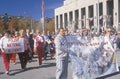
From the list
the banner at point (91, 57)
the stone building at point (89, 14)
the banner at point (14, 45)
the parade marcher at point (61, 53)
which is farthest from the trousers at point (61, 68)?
the stone building at point (89, 14)

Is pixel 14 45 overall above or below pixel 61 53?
above

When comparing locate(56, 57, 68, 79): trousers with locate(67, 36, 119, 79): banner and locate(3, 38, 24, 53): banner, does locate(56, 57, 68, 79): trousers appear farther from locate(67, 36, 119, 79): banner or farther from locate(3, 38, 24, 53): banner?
locate(3, 38, 24, 53): banner

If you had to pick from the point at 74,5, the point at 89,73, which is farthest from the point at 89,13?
the point at 89,73

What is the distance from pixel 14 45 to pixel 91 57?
550 cm

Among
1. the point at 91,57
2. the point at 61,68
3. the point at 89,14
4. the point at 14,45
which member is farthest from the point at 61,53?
the point at 89,14

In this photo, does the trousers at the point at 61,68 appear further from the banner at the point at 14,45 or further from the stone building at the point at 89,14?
the stone building at the point at 89,14

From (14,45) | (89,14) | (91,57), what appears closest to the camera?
(91,57)

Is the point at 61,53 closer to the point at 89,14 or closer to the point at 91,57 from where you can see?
the point at 91,57

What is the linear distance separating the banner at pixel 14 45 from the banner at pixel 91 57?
4.55 metres

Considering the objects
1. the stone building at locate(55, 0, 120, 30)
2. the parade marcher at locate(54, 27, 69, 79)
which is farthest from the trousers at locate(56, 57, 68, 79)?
the stone building at locate(55, 0, 120, 30)

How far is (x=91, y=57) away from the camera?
36.0ft

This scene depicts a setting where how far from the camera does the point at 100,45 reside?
473 inches

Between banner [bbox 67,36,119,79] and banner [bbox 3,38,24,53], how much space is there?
455cm

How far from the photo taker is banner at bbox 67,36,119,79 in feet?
34.1
